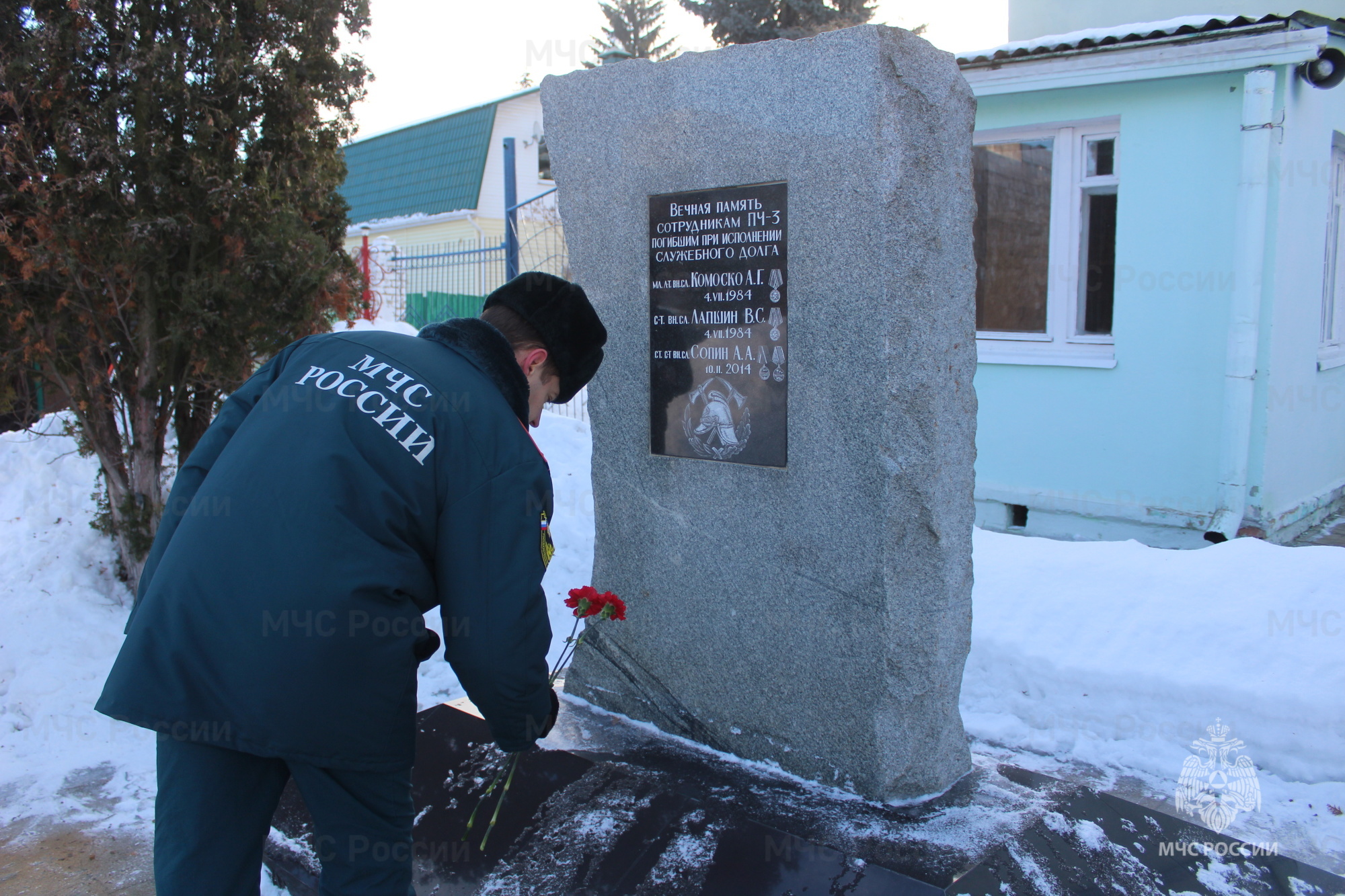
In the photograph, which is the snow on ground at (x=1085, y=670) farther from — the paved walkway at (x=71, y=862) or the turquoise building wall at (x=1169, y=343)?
the turquoise building wall at (x=1169, y=343)

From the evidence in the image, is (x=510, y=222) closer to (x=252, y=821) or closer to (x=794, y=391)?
(x=794, y=391)

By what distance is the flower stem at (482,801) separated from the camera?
8.78ft

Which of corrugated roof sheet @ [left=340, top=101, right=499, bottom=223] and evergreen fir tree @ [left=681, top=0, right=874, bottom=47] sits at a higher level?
evergreen fir tree @ [left=681, top=0, right=874, bottom=47]

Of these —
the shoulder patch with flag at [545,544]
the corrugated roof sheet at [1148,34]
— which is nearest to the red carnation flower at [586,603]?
the shoulder patch with flag at [545,544]

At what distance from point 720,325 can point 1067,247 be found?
4410 millimetres

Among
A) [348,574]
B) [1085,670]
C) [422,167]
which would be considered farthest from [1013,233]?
[422,167]

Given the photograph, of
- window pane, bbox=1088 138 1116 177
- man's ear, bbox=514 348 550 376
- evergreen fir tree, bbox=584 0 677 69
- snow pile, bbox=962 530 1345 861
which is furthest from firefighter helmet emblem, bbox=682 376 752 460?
evergreen fir tree, bbox=584 0 677 69

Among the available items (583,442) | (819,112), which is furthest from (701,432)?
(583,442)

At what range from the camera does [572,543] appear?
5.90 metres

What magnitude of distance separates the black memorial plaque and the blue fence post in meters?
6.33

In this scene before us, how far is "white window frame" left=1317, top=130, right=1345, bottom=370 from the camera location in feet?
22.8

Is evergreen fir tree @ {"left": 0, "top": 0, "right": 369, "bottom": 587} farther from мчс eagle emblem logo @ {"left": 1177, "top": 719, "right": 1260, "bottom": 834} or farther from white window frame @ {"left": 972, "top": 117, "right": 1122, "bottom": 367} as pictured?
white window frame @ {"left": 972, "top": 117, "right": 1122, "bottom": 367}

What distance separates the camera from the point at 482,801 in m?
2.79

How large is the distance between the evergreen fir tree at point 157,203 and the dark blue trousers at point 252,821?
9.87 ft
